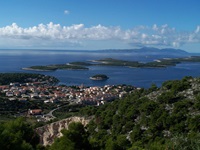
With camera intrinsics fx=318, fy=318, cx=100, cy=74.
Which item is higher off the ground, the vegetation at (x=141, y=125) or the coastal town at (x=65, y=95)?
the vegetation at (x=141, y=125)

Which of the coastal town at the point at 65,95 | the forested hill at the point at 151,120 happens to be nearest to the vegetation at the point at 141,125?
the forested hill at the point at 151,120

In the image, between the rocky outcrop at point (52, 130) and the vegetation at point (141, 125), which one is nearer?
the vegetation at point (141, 125)

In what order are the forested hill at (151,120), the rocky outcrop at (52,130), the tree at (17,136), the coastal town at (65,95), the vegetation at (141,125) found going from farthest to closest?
the coastal town at (65,95) → the rocky outcrop at (52,130) → the forested hill at (151,120) → the vegetation at (141,125) → the tree at (17,136)

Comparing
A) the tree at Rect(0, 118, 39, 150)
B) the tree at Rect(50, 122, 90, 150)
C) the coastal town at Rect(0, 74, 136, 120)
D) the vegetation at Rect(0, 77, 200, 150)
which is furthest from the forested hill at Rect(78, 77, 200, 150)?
the coastal town at Rect(0, 74, 136, 120)

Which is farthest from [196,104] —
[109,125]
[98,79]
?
[98,79]

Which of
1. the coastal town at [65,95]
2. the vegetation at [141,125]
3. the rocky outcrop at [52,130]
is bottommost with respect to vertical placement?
the coastal town at [65,95]

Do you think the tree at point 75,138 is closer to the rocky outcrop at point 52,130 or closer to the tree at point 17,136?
the tree at point 17,136

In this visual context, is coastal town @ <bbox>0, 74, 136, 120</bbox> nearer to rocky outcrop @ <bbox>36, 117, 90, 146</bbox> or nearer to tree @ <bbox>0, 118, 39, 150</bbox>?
rocky outcrop @ <bbox>36, 117, 90, 146</bbox>

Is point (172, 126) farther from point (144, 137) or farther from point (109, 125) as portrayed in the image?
point (109, 125)

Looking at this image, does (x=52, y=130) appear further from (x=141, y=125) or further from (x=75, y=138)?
(x=75, y=138)
